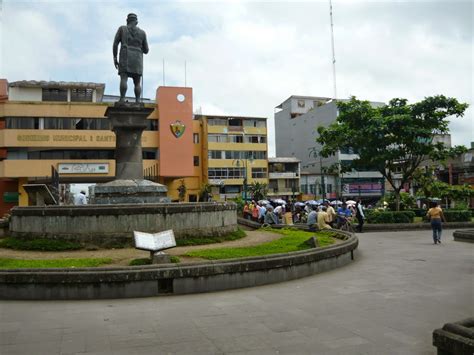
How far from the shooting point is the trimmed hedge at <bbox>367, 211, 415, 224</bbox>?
23.9m

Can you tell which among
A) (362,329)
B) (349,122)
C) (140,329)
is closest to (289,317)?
(362,329)

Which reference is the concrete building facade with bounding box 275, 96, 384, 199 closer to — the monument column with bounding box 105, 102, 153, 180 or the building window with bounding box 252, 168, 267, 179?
the building window with bounding box 252, 168, 267, 179

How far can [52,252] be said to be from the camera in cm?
1019

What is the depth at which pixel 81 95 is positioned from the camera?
49000 mm

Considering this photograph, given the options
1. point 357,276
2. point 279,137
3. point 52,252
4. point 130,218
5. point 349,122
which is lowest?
point 357,276

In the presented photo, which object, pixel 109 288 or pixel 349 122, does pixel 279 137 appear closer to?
pixel 349 122

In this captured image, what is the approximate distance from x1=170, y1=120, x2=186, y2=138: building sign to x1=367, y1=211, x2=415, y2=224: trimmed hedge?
26.8m

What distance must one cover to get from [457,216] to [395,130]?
5.83 meters

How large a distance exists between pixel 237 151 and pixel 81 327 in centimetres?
5109

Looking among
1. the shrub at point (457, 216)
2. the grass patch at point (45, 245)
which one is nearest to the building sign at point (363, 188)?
the shrub at point (457, 216)

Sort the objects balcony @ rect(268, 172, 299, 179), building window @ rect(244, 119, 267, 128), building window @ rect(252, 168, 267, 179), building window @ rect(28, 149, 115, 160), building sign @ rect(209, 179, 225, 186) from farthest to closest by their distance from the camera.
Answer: balcony @ rect(268, 172, 299, 179) < building window @ rect(244, 119, 267, 128) < building window @ rect(252, 168, 267, 179) < building sign @ rect(209, 179, 225, 186) < building window @ rect(28, 149, 115, 160)

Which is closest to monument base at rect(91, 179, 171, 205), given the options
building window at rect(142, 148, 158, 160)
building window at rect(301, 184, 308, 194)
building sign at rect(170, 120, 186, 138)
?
building sign at rect(170, 120, 186, 138)

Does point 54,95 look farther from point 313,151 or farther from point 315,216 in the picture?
point 315,216

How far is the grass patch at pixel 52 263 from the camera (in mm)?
8180
